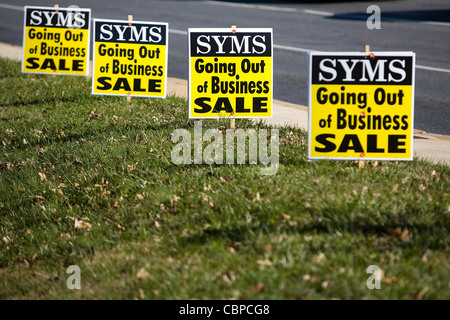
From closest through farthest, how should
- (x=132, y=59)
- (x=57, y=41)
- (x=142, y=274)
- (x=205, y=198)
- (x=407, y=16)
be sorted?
1. (x=142, y=274)
2. (x=205, y=198)
3. (x=132, y=59)
4. (x=57, y=41)
5. (x=407, y=16)

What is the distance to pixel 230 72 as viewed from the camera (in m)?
7.46

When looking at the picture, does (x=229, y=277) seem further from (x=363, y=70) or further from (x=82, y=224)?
(x=363, y=70)

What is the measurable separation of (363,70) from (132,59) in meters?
3.93

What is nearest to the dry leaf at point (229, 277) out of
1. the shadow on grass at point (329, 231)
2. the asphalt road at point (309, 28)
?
the shadow on grass at point (329, 231)

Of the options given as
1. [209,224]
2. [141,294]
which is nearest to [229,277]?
[141,294]

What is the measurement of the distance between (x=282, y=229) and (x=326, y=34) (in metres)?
13.0

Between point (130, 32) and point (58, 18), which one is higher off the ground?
point (58, 18)

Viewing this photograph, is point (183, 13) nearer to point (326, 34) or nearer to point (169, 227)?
point (326, 34)

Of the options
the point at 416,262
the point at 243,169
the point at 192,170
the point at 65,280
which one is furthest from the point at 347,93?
the point at 65,280

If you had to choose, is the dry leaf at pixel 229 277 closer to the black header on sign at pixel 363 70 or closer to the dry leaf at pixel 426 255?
the dry leaf at pixel 426 255

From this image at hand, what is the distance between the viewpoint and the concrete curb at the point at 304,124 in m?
7.31

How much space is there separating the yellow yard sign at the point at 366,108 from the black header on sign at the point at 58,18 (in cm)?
533

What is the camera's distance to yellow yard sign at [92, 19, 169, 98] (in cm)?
878

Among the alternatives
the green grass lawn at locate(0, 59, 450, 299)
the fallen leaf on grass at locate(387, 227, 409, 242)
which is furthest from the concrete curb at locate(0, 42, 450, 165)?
the fallen leaf on grass at locate(387, 227, 409, 242)
